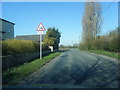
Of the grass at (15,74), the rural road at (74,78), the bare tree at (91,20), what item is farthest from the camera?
the bare tree at (91,20)

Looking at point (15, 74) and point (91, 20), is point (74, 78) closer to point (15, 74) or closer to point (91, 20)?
point (15, 74)

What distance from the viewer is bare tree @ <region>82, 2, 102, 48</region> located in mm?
49031

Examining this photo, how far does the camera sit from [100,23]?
48.2 m

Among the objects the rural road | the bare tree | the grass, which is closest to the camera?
the rural road

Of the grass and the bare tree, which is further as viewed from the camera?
the bare tree

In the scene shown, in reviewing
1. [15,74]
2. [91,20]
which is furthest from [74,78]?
[91,20]

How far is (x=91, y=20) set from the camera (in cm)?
5209

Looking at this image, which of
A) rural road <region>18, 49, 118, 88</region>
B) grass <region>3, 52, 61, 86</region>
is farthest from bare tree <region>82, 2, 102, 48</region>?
grass <region>3, 52, 61, 86</region>

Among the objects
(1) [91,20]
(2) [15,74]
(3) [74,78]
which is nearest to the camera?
(3) [74,78]

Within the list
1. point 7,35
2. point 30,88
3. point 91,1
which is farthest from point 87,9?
point 30,88

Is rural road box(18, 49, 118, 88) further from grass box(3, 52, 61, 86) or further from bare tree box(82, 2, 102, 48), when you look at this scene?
bare tree box(82, 2, 102, 48)

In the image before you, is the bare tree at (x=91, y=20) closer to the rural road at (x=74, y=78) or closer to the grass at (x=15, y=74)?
the rural road at (x=74, y=78)

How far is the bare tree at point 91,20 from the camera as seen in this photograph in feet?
161

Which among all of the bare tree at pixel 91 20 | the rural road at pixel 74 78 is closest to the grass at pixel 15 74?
the rural road at pixel 74 78
